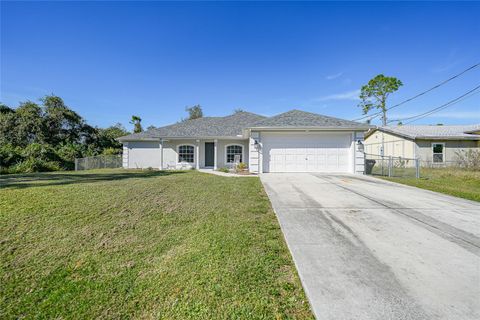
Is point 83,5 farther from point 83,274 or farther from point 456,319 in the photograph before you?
point 456,319

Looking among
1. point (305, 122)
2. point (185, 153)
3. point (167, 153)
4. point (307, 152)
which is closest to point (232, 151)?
point (185, 153)

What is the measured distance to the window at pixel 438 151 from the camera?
16984 millimetres

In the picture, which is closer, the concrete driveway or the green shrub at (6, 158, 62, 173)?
the concrete driveway

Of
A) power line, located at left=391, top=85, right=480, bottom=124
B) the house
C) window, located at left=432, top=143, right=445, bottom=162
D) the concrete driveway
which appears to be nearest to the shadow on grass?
the house

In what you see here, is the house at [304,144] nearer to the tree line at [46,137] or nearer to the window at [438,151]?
the window at [438,151]

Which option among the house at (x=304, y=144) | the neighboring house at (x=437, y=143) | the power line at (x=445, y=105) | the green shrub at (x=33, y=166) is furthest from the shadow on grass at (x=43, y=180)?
the power line at (x=445, y=105)

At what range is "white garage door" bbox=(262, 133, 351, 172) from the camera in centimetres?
1130

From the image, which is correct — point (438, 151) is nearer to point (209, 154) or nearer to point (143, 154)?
point (209, 154)

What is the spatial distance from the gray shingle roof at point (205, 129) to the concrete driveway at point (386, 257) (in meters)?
10.4

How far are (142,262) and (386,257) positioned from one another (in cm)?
315

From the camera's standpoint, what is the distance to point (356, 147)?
10977 millimetres

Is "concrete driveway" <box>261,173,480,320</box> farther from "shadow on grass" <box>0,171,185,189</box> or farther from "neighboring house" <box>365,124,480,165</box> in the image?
"neighboring house" <box>365,124,480,165</box>

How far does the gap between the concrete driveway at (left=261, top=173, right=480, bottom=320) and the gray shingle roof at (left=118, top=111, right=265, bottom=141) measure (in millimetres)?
10426

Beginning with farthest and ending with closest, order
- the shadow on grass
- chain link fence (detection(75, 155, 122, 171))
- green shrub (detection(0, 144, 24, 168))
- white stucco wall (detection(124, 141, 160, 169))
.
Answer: white stucco wall (detection(124, 141, 160, 169)) → chain link fence (detection(75, 155, 122, 171)) → green shrub (detection(0, 144, 24, 168)) → the shadow on grass
